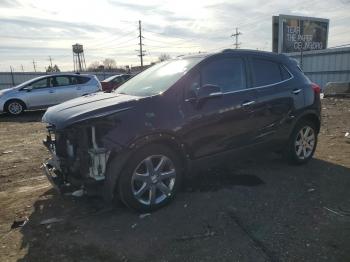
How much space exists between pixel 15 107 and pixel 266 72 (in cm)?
Result: 1156

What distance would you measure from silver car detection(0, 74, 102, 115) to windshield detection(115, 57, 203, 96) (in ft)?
31.7

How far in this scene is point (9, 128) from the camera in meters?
11.0

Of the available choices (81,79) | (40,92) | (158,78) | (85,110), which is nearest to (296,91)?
(158,78)

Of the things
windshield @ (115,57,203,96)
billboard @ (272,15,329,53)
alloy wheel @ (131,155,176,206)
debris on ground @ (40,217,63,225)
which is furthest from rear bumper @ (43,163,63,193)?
billboard @ (272,15,329,53)

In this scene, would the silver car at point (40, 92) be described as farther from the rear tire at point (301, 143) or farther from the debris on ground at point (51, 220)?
the debris on ground at point (51, 220)

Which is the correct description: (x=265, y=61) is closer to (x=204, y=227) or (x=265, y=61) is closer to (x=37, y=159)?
(x=204, y=227)

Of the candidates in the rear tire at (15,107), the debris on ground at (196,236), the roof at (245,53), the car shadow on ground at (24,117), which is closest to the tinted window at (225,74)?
the roof at (245,53)

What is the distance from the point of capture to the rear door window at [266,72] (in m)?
5.20

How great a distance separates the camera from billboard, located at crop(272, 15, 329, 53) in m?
40.2

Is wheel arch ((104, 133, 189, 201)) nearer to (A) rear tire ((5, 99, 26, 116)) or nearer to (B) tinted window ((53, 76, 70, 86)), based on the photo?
(B) tinted window ((53, 76, 70, 86))

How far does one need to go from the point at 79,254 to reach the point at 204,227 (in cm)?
135

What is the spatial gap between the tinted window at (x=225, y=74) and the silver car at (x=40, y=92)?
35.3 feet

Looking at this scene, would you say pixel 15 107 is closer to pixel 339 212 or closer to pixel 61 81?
pixel 61 81

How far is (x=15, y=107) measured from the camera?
550 inches
